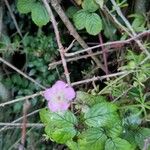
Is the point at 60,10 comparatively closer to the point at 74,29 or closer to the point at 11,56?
the point at 74,29

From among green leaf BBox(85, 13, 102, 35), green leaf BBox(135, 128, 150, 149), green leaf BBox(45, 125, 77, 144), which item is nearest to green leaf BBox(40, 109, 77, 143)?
green leaf BBox(45, 125, 77, 144)

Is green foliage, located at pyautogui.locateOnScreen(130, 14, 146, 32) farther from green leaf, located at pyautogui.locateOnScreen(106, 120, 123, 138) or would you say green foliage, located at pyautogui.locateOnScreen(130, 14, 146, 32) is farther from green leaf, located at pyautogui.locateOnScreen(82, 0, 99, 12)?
green leaf, located at pyautogui.locateOnScreen(106, 120, 123, 138)

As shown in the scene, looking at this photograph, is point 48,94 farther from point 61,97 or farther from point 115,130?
point 115,130

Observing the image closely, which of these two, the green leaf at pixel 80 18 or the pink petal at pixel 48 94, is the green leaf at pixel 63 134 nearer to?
the pink petal at pixel 48 94

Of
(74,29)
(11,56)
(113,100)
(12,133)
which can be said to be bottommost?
(12,133)

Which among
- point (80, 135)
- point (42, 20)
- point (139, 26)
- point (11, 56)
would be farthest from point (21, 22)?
point (80, 135)

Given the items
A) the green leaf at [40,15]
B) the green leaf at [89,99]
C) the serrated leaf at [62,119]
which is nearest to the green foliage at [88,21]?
the green leaf at [40,15]

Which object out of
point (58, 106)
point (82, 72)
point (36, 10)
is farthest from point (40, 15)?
point (58, 106)
